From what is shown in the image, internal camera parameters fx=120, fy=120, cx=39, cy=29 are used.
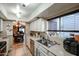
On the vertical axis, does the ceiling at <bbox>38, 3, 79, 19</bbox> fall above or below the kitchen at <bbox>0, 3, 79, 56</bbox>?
above

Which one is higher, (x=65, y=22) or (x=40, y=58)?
(x=65, y=22)

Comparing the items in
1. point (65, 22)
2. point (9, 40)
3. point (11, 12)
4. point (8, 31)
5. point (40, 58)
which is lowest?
point (40, 58)

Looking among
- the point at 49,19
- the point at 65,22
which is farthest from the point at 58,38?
the point at 49,19

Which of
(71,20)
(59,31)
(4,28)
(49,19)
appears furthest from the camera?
(49,19)

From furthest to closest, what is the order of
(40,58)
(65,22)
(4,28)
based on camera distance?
1. (65,22)
2. (4,28)
3. (40,58)

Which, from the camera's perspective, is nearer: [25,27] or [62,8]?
[62,8]

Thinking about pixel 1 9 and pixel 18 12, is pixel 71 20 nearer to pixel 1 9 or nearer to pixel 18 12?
pixel 18 12

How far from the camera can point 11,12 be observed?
1.96 meters

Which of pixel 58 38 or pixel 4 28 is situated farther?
pixel 58 38

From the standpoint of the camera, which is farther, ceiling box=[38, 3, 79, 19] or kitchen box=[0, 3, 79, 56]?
kitchen box=[0, 3, 79, 56]

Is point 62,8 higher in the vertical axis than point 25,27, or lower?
higher

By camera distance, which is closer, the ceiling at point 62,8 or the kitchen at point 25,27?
the ceiling at point 62,8

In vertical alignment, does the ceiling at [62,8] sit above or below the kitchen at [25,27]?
above

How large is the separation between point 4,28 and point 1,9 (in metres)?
0.33
